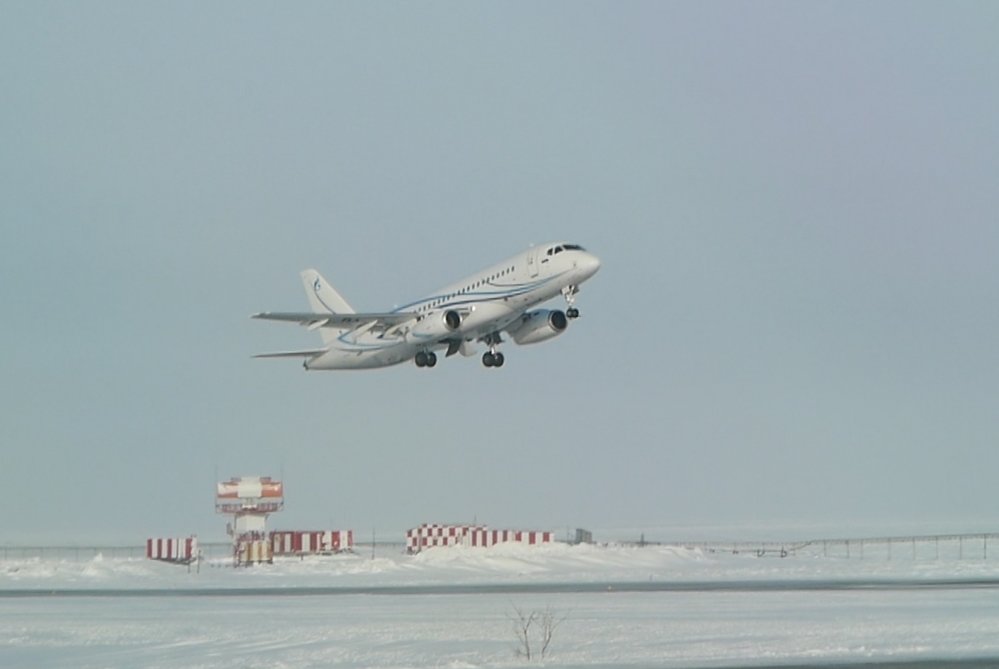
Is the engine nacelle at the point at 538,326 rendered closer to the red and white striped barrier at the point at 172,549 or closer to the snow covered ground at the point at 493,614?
the snow covered ground at the point at 493,614

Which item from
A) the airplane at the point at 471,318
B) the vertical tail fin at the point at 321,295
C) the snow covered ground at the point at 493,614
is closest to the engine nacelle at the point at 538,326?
the airplane at the point at 471,318

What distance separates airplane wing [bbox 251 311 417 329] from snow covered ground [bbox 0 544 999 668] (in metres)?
12.9

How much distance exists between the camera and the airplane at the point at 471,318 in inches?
2685

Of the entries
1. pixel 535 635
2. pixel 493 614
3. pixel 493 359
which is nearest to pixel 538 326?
pixel 493 359

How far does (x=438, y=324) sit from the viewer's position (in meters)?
72.1

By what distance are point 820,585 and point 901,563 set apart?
23.5 meters

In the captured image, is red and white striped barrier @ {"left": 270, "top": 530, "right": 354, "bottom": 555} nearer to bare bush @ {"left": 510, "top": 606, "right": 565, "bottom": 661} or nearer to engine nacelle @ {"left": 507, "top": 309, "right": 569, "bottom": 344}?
engine nacelle @ {"left": 507, "top": 309, "right": 569, "bottom": 344}

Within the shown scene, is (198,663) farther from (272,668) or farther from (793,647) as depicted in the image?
(793,647)

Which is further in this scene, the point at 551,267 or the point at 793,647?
the point at 551,267

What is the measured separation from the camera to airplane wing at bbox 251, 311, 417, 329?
74.4 meters

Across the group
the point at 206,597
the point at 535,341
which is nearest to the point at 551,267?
the point at 535,341

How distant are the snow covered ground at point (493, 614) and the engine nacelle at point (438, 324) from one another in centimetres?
1205

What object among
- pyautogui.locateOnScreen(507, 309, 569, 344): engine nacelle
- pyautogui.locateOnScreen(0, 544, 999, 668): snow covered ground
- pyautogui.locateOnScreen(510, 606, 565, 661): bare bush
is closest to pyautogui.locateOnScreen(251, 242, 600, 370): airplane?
pyautogui.locateOnScreen(507, 309, 569, 344): engine nacelle

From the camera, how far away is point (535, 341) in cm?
7462
